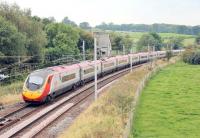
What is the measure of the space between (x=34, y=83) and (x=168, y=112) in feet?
37.2

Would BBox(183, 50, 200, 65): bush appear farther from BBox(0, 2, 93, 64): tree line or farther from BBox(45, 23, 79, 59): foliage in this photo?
BBox(45, 23, 79, 59): foliage

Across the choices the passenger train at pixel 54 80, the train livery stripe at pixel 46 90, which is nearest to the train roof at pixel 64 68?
the passenger train at pixel 54 80

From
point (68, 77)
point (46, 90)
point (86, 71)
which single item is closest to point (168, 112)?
point (46, 90)

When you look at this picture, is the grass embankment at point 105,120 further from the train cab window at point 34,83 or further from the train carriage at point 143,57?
the train carriage at point 143,57

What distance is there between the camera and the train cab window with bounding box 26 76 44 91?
1469 inches

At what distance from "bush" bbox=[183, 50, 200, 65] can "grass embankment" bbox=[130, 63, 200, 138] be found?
4351 cm

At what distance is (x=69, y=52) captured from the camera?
87.4m

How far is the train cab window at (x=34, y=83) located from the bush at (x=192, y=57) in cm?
6927

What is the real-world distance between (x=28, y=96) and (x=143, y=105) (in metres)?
10.7

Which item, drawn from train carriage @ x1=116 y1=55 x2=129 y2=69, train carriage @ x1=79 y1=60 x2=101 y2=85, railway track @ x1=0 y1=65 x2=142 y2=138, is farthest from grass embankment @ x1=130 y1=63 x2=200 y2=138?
train carriage @ x1=116 y1=55 x2=129 y2=69

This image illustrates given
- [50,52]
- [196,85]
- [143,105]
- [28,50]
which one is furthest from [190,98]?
[50,52]

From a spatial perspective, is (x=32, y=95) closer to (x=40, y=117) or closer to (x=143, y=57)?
(x=40, y=117)

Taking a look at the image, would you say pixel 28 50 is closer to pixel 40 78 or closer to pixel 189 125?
pixel 40 78

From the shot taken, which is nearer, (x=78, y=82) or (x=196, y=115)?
(x=196, y=115)
